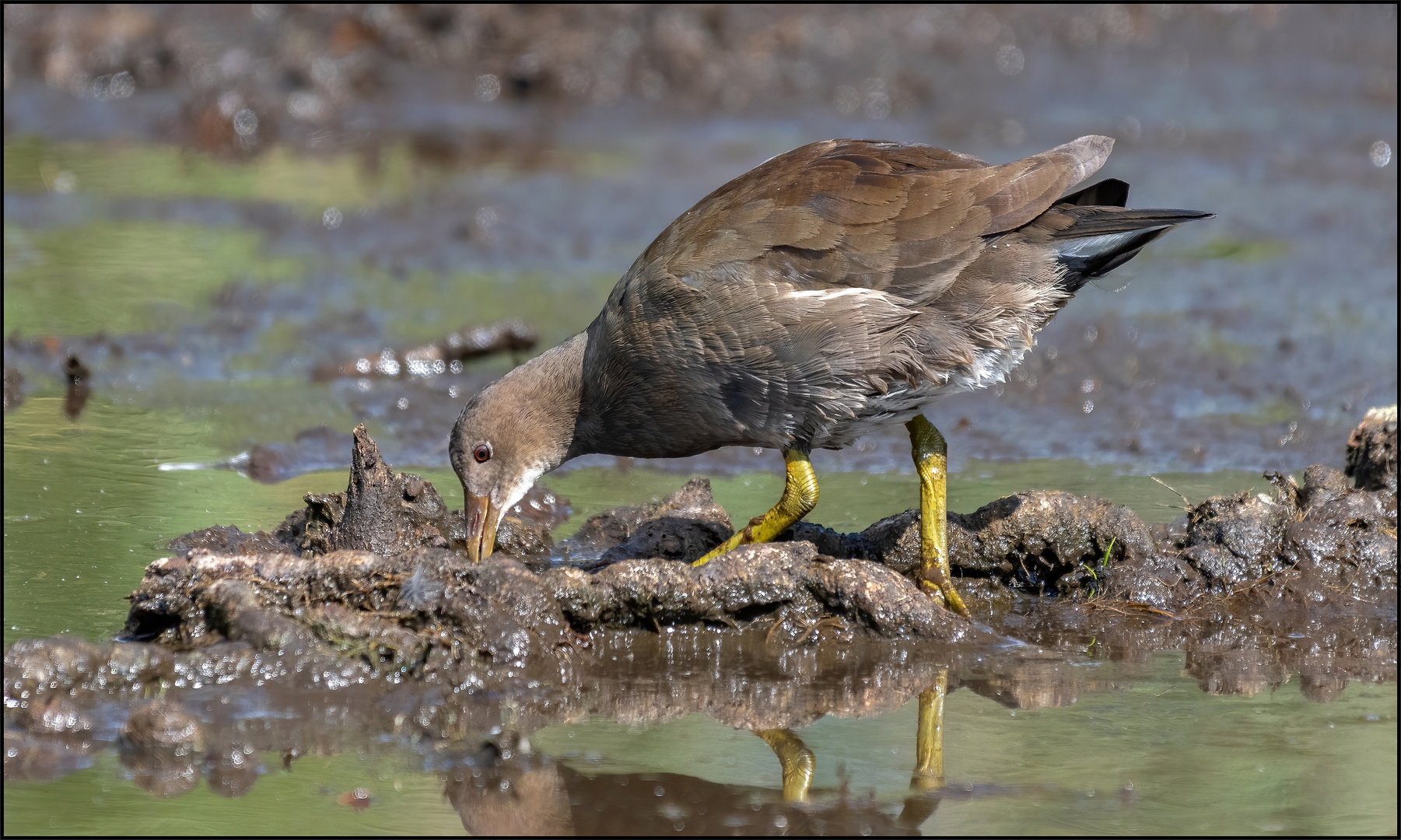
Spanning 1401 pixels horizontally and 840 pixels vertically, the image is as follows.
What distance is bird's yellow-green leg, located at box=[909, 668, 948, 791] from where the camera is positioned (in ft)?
→ 12.9

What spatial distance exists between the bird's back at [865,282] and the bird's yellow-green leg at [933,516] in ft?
0.51

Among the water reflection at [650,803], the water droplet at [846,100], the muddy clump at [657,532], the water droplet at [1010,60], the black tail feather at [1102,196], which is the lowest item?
the water reflection at [650,803]

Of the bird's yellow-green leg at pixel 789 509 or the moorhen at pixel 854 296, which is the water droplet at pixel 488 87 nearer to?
the moorhen at pixel 854 296

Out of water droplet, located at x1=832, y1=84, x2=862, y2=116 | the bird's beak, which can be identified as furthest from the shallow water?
the bird's beak

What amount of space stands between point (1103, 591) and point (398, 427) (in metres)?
3.92

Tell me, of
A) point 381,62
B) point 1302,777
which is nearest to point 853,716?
point 1302,777

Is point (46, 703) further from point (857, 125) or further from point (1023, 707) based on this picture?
A: point (857, 125)

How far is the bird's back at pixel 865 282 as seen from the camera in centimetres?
537

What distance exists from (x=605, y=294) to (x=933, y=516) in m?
5.25

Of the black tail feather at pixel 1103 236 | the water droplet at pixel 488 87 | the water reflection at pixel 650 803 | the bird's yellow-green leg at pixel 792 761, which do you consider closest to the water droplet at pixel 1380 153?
the water droplet at pixel 488 87

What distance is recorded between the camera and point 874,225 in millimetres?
5406

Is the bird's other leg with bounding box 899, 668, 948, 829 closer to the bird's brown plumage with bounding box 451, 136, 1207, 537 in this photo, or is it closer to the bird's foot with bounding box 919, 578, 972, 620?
the bird's foot with bounding box 919, 578, 972, 620

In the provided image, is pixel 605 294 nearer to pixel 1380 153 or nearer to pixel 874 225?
pixel 874 225

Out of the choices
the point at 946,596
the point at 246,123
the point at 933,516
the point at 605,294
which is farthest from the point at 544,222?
the point at 946,596
